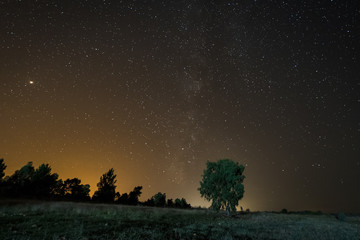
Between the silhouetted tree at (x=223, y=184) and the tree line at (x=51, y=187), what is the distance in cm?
3093

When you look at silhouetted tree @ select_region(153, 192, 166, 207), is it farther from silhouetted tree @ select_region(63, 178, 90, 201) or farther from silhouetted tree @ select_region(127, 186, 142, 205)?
silhouetted tree @ select_region(63, 178, 90, 201)

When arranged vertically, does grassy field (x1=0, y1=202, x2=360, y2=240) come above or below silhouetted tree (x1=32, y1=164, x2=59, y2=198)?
below

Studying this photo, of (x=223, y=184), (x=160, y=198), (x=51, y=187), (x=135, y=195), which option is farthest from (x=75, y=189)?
(x=223, y=184)

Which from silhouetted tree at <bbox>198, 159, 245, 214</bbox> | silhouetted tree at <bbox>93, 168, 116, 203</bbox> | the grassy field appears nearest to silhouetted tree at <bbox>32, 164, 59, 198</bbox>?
silhouetted tree at <bbox>93, 168, 116, 203</bbox>

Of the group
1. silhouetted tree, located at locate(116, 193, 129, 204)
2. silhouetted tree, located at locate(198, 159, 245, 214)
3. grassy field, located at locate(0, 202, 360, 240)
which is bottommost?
grassy field, located at locate(0, 202, 360, 240)

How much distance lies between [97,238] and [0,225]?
7.62 metres

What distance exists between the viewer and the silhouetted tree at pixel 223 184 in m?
41.3

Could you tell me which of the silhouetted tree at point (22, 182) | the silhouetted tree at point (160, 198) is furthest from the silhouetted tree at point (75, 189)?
the silhouetted tree at point (160, 198)

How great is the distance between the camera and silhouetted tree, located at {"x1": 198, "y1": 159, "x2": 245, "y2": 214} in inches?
1628

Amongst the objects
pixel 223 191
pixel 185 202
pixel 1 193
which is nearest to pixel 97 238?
pixel 223 191

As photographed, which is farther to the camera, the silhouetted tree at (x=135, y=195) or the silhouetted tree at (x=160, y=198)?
the silhouetted tree at (x=160, y=198)

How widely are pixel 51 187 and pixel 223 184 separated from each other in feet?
150

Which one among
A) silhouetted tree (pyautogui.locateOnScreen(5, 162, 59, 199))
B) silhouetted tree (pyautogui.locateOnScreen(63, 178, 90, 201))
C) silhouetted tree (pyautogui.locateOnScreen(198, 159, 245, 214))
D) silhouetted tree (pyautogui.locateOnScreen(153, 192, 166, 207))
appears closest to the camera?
silhouetted tree (pyautogui.locateOnScreen(198, 159, 245, 214))

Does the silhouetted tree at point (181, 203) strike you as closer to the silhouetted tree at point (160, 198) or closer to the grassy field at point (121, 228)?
the silhouetted tree at point (160, 198)
